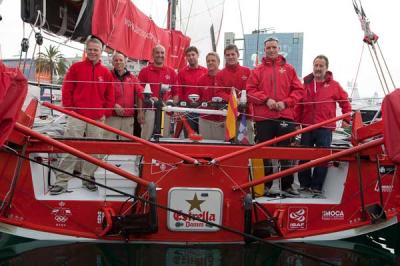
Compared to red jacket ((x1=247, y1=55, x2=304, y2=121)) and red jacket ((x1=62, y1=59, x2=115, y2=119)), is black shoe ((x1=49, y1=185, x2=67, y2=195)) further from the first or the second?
red jacket ((x1=247, y1=55, x2=304, y2=121))

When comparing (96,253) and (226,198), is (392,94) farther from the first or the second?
(96,253)

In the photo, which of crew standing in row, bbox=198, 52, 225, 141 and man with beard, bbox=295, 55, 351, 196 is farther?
crew standing in row, bbox=198, 52, 225, 141

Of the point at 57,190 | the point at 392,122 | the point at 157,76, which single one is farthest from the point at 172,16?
the point at 392,122

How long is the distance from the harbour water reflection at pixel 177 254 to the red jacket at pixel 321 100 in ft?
5.22

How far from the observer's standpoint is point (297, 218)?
4.71 meters

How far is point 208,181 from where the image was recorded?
4.45 metres

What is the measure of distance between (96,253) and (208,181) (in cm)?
122

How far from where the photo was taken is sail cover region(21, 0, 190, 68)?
5246 mm

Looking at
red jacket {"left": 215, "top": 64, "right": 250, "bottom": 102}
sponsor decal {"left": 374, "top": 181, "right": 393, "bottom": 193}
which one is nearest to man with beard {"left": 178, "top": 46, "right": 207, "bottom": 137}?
red jacket {"left": 215, "top": 64, "right": 250, "bottom": 102}

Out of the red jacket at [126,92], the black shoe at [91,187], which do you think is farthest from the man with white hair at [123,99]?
the black shoe at [91,187]

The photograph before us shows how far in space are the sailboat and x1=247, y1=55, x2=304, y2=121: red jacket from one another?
79 cm

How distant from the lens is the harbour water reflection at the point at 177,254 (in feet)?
13.7

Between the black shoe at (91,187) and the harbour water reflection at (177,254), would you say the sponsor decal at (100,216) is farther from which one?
the black shoe at (91,187)

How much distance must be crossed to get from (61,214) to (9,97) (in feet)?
5.08
